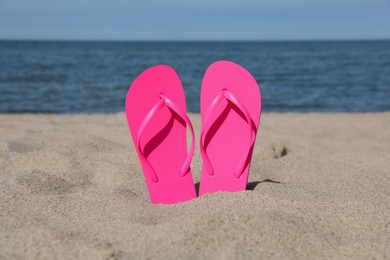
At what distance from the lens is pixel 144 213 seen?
1.69 metres

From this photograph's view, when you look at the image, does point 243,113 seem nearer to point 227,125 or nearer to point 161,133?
point 227,125

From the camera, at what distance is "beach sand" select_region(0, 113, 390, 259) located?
1.33m

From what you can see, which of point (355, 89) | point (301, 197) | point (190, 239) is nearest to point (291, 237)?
point (190, 239)

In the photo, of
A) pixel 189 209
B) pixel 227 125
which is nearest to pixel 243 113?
pixel 227 125

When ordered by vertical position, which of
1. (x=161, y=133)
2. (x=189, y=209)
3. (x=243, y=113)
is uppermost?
(x=243, y=113)

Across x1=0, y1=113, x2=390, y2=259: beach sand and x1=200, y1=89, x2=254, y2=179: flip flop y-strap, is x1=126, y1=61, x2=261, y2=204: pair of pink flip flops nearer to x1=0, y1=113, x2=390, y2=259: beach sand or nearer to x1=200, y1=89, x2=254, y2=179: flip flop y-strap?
x1=200, y1=89, x2=254, y2=179: flip flop y-strap

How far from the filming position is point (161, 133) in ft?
6.66

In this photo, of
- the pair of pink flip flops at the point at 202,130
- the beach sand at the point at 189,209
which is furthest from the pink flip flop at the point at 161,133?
the beach sand at the point at 189,209

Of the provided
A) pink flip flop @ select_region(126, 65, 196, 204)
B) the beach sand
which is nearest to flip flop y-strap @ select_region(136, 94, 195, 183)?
pink flip flop @ select_region(126, 65, 196, 204)

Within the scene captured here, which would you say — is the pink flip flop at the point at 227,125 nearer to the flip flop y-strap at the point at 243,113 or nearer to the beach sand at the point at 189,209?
the flip flop y-strap at the point at 243,113

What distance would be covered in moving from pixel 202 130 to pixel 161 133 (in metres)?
0.19

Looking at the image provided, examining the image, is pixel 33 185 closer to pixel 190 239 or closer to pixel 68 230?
pixel 68 230

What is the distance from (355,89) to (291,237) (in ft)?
26.0

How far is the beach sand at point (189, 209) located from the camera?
133 centimetres
